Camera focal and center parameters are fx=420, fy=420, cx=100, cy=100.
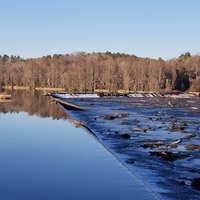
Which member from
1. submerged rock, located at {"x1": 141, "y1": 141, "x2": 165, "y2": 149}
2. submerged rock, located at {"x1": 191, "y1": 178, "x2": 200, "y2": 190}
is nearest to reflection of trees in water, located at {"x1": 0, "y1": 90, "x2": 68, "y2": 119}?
submerged rock, located at {"x1": 141, "y1": 141, "x2": 165, "y2": 149}

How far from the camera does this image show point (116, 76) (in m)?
140

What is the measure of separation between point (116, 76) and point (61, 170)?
116 meters

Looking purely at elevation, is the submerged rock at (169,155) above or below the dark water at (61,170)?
above

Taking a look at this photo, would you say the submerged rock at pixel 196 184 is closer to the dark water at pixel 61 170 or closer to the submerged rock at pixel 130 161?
the dark water at pixel 61 170

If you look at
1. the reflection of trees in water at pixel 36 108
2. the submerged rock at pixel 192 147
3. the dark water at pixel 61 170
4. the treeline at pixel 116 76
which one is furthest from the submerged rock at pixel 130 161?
the treeline at pixel 116 76

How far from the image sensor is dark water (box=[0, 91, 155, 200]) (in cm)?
1948

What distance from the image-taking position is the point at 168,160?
26.5m

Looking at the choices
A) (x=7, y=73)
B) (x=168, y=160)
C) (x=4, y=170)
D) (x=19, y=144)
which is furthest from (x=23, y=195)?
(x=7, y=73)

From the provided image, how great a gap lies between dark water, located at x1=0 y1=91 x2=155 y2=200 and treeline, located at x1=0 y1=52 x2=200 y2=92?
96997 millimetres

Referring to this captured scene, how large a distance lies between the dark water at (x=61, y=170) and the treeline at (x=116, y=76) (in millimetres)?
96997

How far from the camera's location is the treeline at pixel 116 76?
134m

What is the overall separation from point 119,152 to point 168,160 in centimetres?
428

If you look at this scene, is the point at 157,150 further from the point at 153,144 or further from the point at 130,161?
the point at 130,161

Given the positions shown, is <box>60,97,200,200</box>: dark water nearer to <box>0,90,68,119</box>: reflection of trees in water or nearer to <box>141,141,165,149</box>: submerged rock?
<box>141,141,165,149</box>: submerged rock
